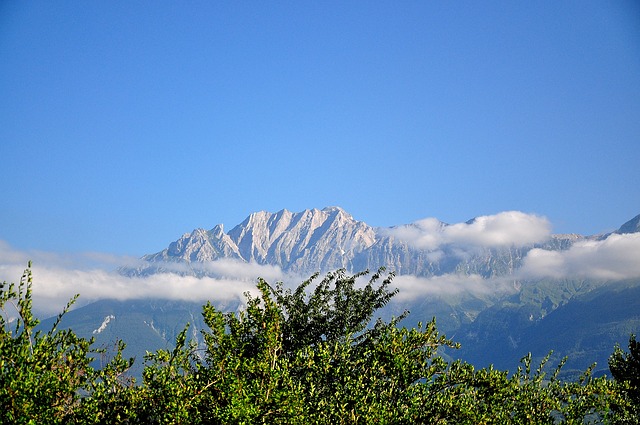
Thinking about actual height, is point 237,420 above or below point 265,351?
below

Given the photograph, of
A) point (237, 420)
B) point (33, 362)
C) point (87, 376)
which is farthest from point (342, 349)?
point (33, 362)

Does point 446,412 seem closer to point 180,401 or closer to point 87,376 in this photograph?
point 180,401

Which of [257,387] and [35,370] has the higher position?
[35,370]

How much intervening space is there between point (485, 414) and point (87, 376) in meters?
15.6

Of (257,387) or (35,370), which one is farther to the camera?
(257,387)

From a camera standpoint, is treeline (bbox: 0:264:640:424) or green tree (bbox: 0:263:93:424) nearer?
green tree (bbox: 0:263:93:424)

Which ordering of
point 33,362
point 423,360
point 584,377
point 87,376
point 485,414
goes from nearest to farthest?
point 33,362 → point 87,376 → point 485,414 → point 423,360 → point 584,377

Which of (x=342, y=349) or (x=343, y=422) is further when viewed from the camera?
(x=342, y=349)

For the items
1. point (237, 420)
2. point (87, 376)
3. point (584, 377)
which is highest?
point (87, 376)

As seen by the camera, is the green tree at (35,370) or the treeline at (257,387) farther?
the treeline at (257,387)

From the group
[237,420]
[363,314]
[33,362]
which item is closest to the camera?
[237,420]

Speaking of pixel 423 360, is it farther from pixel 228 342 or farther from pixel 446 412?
pixel 228 342

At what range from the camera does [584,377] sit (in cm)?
2820

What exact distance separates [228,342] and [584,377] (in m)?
19.4
